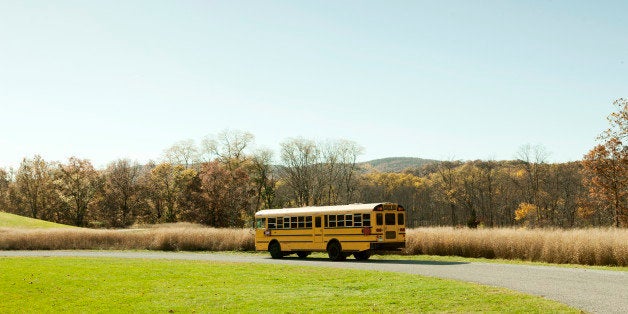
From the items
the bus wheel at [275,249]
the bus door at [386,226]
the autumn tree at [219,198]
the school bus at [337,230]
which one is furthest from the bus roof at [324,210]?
the autumn tree at [219,198]

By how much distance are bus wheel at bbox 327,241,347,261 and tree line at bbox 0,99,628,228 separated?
4337cm

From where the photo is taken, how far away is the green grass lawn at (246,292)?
1276 centimetres

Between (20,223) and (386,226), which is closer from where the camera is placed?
(386,226)

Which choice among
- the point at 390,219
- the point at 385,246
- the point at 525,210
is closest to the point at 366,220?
the point at 390,219

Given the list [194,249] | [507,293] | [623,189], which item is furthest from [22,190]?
[507,293]

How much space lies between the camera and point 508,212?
9069 cm

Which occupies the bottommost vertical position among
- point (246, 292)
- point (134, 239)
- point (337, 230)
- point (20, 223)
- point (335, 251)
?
point (246, 292)

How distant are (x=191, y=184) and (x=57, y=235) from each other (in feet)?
107

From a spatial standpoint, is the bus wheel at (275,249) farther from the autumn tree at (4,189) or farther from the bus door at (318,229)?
the autumn tree at (4,189)

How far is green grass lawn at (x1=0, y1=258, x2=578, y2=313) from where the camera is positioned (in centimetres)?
1276

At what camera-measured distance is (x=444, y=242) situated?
28.5 meters

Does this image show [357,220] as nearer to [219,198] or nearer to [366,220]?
[366,220]

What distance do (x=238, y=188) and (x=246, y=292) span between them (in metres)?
60.1

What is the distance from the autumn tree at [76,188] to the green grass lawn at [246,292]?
208 ft
